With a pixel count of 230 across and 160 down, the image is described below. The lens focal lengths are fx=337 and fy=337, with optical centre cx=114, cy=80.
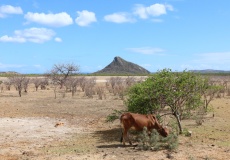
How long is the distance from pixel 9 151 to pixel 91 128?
16.9 ft

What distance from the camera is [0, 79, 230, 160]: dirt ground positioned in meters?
11.0

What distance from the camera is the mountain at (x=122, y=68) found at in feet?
474

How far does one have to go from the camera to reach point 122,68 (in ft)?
483

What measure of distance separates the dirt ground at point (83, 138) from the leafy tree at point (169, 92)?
4.78 feet

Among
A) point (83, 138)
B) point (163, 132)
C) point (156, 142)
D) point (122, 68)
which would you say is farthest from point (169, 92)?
point (122, 68)

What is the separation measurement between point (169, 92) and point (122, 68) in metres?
133

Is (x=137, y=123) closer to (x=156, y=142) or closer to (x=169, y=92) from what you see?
(x=156, y=142)

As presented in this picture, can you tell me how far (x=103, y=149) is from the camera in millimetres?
11766

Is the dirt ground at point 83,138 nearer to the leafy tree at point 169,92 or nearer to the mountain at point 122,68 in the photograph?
the leafy tree at point 169,92

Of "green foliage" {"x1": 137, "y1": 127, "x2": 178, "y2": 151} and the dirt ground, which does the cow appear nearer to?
"green foliage" {"x1": 137, "y1": 127, "x2": 178, "y2": 151}

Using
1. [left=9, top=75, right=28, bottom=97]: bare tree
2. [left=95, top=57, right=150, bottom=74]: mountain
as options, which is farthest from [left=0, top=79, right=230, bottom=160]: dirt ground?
[left=95, top=57, right=150, bottom=74]: mountain

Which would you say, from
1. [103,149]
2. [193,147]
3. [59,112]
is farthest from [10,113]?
[193,147]

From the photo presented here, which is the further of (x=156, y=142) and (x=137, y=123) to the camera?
(x=137, y=123)

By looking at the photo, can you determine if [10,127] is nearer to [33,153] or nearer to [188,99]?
[33,153]
